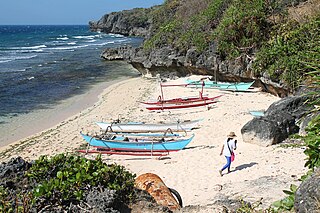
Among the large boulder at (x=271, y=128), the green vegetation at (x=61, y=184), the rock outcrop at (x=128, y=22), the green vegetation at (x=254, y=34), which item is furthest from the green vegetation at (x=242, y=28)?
the rock outcrop at (x=128, y=22)

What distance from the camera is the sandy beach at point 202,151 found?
8.69 metres

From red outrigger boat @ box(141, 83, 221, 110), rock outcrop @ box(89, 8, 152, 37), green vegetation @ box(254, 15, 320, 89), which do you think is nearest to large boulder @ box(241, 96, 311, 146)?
green vegetation @ box(254, 15, 320, 89)

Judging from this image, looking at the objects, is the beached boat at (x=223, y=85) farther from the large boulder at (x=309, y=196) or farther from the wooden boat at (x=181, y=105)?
the large boulder at (x=309, y=196)

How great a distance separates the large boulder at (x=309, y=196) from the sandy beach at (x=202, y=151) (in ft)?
9.55

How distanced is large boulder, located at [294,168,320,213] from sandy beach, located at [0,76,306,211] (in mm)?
2911

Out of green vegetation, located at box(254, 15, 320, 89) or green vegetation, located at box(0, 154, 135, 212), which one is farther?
green vegetation, located at box(254, 15, 320, 89)

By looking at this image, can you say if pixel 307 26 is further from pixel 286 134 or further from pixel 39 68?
pixel 39 68

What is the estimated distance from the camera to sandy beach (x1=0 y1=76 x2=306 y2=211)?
8.69 metres

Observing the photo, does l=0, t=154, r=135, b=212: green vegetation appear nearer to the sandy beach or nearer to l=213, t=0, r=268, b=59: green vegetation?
the sandy beach

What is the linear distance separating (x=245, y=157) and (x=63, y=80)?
25418mm

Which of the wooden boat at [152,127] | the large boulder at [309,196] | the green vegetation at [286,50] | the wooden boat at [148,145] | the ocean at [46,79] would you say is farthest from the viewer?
the ocean at [46,79]

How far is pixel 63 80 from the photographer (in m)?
33.2

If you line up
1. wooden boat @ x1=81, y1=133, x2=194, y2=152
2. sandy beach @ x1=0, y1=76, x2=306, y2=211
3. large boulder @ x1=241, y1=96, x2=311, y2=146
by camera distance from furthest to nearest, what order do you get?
wooden boat @ x1=81, y1=133, x2=194, y2=152 < large boulder @ x1=241, y1=96, x2=311, y2=146 < sandy beach @ x1=0, y1=76, x2=306, y2=211

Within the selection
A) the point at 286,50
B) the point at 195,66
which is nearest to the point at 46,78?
the point at 195,66
